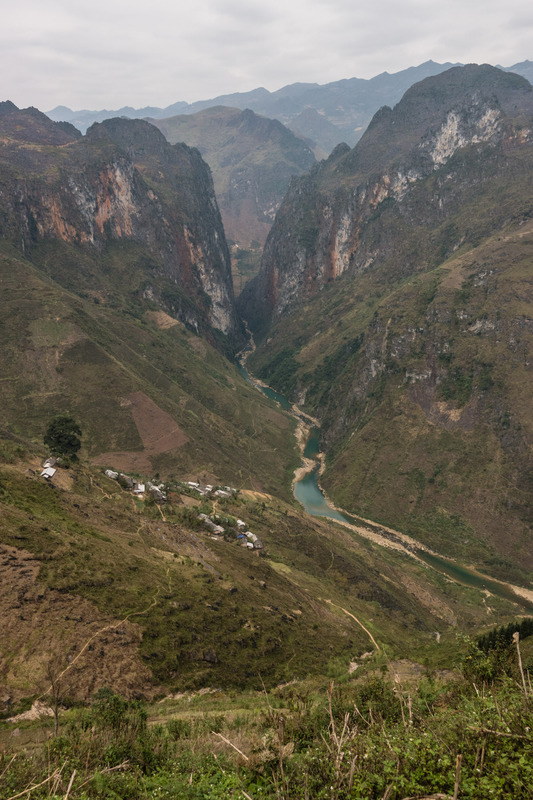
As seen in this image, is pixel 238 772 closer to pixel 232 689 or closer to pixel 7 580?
pixel 232 689

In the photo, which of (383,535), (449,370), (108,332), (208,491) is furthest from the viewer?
(108,332)

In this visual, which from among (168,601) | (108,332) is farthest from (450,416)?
(168,601)

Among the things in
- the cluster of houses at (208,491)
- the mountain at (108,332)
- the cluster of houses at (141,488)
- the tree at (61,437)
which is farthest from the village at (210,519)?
the mountain at (108,332)

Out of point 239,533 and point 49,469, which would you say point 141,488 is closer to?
point 49,469

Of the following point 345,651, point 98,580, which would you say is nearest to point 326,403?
point 345,651

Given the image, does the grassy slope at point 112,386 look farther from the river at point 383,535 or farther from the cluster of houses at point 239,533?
the cluster of houses at point 239,533
